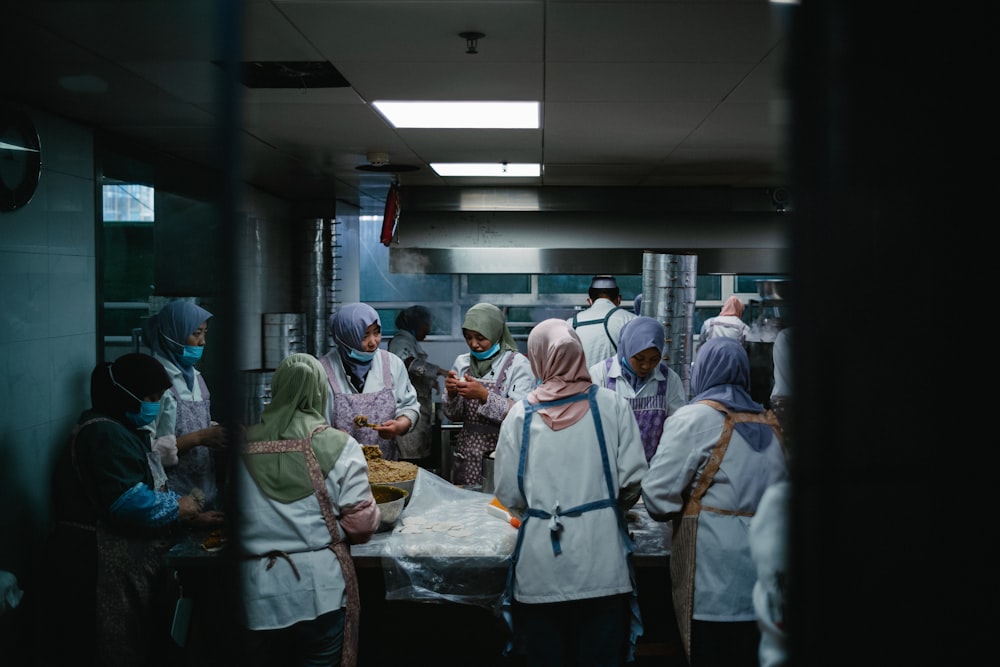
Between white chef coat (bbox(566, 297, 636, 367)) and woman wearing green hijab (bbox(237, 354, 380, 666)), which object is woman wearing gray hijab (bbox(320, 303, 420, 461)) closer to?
woman wearing green hijab (bbox(237, 354, 380, 666))

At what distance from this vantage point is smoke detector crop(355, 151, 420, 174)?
432 centimetres

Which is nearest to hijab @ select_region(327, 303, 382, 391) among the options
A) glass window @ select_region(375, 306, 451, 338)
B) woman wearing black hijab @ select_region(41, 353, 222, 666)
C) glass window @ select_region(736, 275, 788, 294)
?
woman wearing black hijab @ select_region(41, 353, 222, 666)

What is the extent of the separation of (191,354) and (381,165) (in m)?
1.63

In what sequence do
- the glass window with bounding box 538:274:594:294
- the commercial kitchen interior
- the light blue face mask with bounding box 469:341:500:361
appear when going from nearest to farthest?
the commercial kitchen interior
the light blue face mask with bounding box 469:341:500:361
the glass window with bounding box 538:274:594:294

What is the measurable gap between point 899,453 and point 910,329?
0.15 meters

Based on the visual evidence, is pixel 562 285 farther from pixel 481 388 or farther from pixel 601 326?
pixel 481 388

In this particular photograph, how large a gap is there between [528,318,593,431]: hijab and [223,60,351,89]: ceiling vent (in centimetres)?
115

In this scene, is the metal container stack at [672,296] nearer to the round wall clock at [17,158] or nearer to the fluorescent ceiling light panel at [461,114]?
the fluorescent ceiling light panel at [461,114]

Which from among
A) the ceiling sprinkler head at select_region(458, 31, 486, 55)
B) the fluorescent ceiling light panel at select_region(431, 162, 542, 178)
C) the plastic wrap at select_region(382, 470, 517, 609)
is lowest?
the plastic wrap at select_region(382, 470, 517, 609)

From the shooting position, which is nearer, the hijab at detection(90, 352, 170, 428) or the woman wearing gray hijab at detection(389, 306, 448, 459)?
the hijab at detection(90, 352, 170, 428)

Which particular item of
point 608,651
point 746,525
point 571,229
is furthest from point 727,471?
point 571,229

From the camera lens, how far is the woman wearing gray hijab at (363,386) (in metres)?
3.59

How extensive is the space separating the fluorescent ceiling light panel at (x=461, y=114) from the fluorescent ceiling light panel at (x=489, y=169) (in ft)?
3.69

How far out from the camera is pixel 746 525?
2.37 meters
